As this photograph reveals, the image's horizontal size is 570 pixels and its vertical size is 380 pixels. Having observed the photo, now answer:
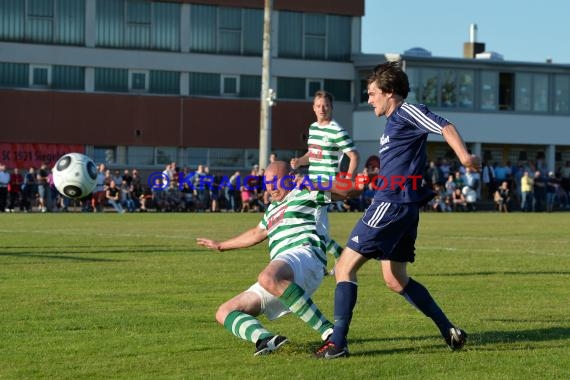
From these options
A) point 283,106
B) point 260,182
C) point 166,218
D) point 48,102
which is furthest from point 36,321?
point 283,106

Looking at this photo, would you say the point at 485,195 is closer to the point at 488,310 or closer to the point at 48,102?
the point at 48,102

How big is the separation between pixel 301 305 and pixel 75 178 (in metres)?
8.85

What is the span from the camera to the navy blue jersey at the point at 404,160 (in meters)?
8.55

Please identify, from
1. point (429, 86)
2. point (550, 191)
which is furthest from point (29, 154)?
point (550, 191)

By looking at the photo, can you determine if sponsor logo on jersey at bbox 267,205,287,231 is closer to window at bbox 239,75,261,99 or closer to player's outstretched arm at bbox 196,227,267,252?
player's outstretched arm at bbox 196,227,267,252

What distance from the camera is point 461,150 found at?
7.85 m

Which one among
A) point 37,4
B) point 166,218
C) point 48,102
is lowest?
point 166,218

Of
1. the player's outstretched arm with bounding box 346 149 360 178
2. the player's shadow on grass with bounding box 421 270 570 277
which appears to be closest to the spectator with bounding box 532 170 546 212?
the player's shadow on grass with bounding box 421 270 570 277

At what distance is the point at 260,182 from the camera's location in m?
42.0

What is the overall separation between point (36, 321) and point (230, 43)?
146 feet

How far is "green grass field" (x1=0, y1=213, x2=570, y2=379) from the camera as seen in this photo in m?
8.13

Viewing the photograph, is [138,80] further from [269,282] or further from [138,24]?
[269,282]

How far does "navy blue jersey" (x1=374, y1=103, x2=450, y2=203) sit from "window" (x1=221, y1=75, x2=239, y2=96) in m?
46.0

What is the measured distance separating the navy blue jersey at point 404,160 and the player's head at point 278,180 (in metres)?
0.81
